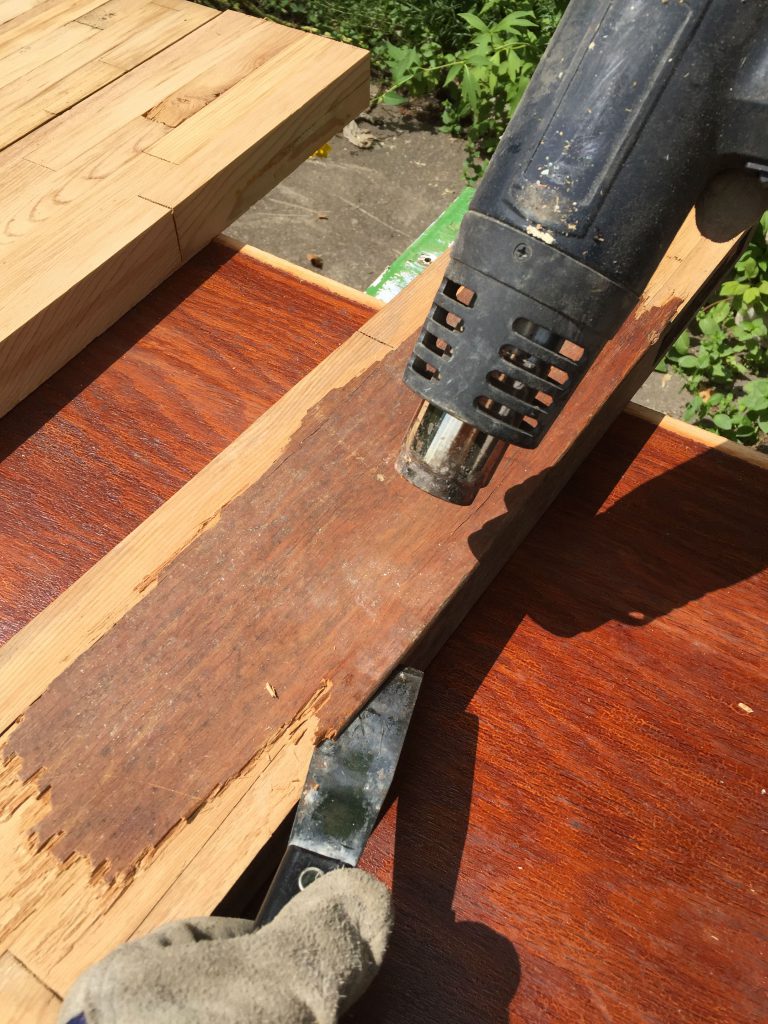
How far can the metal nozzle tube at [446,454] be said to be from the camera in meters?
0.83

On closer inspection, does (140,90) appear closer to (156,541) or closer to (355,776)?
(156,541)

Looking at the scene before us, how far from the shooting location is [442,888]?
87 centimetres

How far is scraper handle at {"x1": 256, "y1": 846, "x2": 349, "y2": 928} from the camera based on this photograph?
0.76 m

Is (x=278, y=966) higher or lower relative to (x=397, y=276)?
higher

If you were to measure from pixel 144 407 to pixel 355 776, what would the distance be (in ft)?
1.99

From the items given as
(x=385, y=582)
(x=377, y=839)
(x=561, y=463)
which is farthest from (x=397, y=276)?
(x=377, y=839)

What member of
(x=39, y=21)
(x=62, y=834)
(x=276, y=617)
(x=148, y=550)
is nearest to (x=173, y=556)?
(x=148, y=550)

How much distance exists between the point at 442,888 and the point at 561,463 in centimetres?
50

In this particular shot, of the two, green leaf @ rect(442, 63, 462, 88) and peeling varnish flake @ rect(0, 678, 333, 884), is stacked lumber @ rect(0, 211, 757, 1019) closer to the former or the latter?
peeling varnish flake @ rect(0, 678, 333, 884)

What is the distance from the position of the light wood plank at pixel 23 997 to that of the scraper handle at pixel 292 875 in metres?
0.17

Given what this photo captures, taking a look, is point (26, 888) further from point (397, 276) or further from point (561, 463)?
point (397, 276)

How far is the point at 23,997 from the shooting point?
71cm

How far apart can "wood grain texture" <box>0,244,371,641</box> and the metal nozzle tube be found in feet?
1.29

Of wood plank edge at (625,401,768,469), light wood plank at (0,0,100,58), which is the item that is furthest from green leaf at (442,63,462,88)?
wood plank edge at (625,401,768,469)
